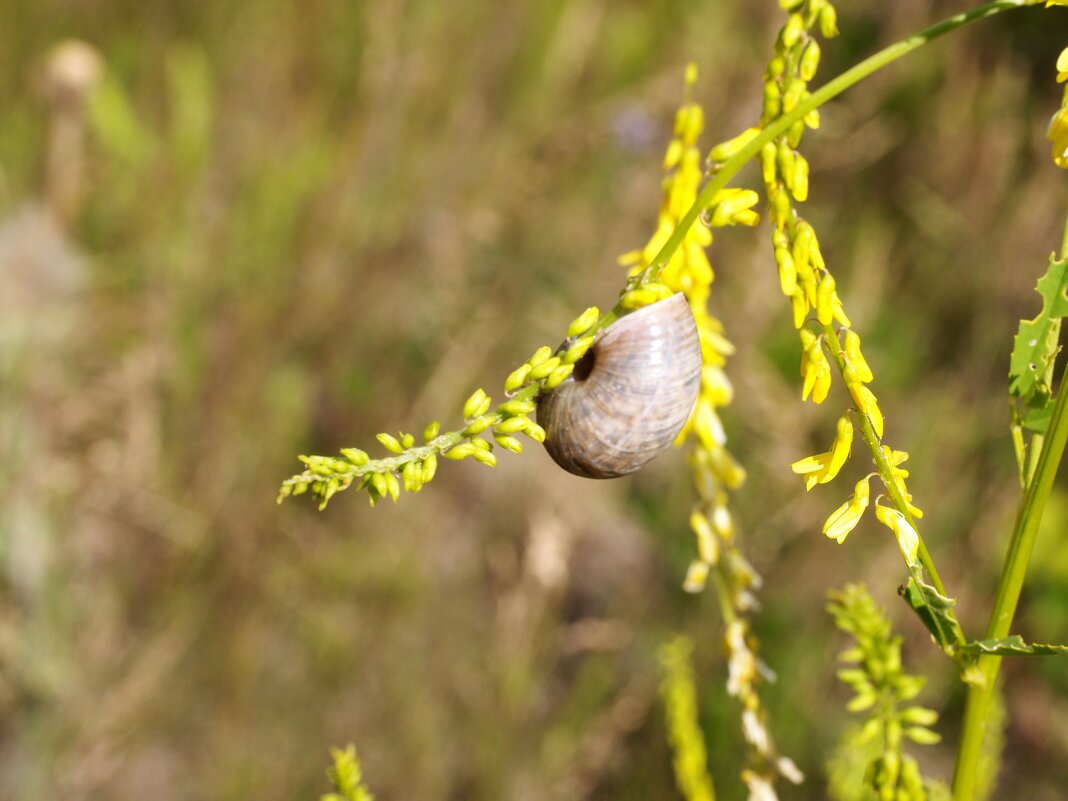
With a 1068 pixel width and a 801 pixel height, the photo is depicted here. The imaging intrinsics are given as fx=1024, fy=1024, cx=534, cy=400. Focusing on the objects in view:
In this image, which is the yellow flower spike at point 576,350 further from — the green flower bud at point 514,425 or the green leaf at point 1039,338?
the green leaf at point 1039,338

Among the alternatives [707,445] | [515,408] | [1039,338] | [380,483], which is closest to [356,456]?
[380,483]

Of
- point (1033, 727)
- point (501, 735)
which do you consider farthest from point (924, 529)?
point (501, 735)

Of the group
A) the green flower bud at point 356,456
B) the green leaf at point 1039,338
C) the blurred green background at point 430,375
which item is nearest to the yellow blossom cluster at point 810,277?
the green leaf at point 1039,338

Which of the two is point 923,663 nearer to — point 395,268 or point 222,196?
point 395,268

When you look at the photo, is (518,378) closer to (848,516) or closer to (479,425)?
(479,425)

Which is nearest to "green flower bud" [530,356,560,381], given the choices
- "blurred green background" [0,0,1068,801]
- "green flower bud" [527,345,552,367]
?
"green flower bud" [527,345,552,367]

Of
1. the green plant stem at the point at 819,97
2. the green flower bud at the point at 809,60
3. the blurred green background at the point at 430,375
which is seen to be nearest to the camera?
the green plant stem at the point at 819,97

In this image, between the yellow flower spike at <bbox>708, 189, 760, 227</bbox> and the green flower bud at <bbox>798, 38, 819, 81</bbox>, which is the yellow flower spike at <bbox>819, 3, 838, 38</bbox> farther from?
the yellow flower spike at <bbox>708, 189, 760, 227</bbox>
